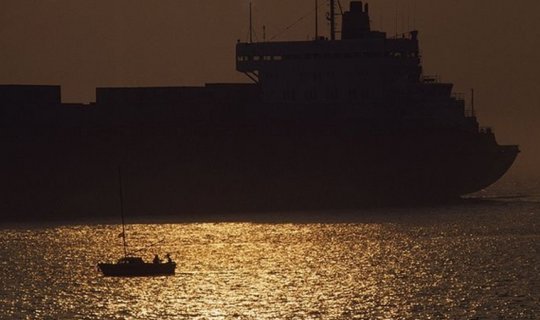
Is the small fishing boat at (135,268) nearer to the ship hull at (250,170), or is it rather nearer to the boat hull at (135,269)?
the boat hull at (135,269)

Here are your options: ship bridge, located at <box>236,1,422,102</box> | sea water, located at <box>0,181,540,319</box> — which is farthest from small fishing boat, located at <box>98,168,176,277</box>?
ship bridge, located at <box>236,1,422,102</box>

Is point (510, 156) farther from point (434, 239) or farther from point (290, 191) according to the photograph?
point (434, 239)

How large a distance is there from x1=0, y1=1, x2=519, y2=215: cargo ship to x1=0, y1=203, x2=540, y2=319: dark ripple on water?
14.9m

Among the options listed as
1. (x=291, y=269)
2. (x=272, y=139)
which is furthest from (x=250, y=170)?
(x=291, y=269)

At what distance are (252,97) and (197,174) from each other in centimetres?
845

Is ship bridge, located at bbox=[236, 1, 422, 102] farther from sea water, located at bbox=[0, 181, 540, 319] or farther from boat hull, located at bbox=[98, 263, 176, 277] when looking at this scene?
boat hull, located at bbox=[98, 263, 176, 277]

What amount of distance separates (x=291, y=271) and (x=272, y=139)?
58.4m

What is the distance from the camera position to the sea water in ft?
255

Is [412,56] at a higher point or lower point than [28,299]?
higher

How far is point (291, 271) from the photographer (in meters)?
93.6

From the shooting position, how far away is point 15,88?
142625mm

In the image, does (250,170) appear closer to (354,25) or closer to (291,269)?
(354,25)

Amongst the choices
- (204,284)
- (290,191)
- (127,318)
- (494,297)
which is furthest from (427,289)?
(290,191)

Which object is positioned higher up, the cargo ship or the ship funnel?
the ship funnel
